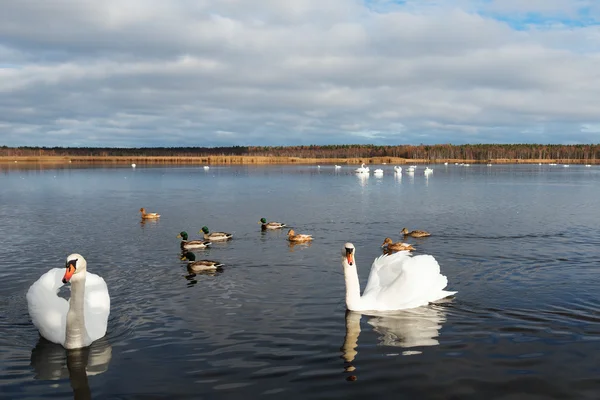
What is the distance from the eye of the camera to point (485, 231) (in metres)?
26.5

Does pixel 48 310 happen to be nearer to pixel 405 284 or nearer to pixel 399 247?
pixel 405 284

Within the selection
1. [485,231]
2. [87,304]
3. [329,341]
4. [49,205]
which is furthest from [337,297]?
[49,205]

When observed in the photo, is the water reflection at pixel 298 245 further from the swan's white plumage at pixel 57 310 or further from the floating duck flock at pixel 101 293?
the swan's white plumage at pixel 57 310

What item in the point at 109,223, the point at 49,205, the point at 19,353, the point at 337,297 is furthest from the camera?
the point at 49,205

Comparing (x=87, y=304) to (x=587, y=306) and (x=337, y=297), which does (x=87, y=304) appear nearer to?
(x=337, y=297)

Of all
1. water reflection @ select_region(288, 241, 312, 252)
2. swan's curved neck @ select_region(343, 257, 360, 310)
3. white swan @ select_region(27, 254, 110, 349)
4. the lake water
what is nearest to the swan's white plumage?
white swan @ select_region(27, 254, 110, 349)

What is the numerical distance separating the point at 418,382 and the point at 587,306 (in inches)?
253

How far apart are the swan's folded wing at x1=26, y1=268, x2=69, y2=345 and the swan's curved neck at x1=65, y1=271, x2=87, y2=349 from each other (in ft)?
1.08

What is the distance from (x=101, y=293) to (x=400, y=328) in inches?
247

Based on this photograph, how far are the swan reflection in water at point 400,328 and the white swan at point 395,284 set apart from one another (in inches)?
8.3

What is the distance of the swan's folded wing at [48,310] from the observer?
10688 millimetres

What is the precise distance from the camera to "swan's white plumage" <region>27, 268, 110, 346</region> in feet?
35.1

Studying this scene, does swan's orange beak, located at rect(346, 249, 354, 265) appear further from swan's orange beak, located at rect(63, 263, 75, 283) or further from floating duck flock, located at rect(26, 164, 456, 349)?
swan's orange beak, located at rect(63, 263, 75, 283)

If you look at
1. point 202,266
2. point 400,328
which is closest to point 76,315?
point 400,328
